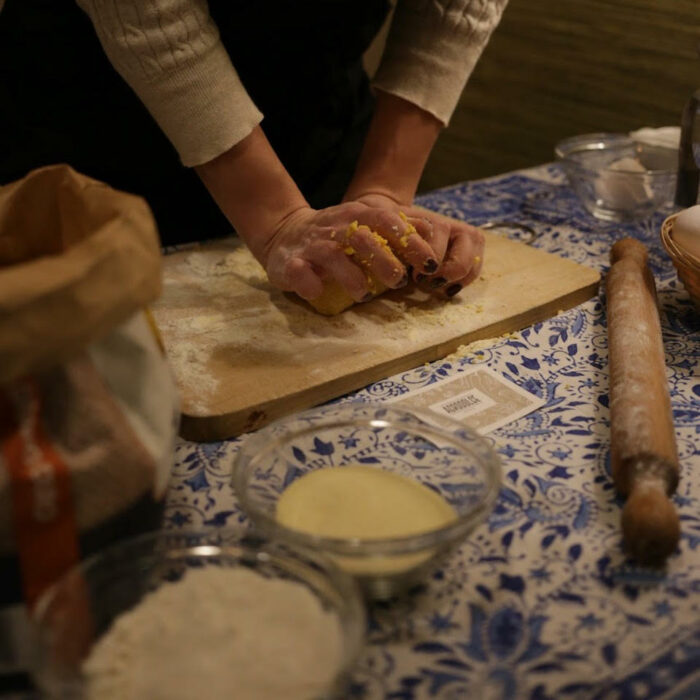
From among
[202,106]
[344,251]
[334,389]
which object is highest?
[202,106]

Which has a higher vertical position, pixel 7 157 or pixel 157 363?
pixel 157 363

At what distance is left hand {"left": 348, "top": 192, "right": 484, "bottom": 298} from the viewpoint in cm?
Result: 107

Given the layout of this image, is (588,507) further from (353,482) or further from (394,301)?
(394,301)

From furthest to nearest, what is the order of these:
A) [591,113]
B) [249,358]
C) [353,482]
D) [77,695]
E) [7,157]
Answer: [591,113], [7,157], [249,358], [353,482], [77,695]

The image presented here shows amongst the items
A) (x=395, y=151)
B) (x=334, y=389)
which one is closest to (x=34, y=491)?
(x=334, y=389)

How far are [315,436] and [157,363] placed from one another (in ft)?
0.69

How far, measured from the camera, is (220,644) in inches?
20.3

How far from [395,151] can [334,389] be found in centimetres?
41

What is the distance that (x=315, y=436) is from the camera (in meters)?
0.76

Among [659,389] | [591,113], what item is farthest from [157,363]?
[591,113]

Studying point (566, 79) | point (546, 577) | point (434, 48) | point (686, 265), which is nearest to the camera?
point (546, 577)

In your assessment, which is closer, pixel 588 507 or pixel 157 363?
pixel 157 363

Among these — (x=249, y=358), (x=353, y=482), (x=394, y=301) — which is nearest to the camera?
(x=353, y=482)

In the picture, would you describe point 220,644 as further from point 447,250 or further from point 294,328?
point 447,250
